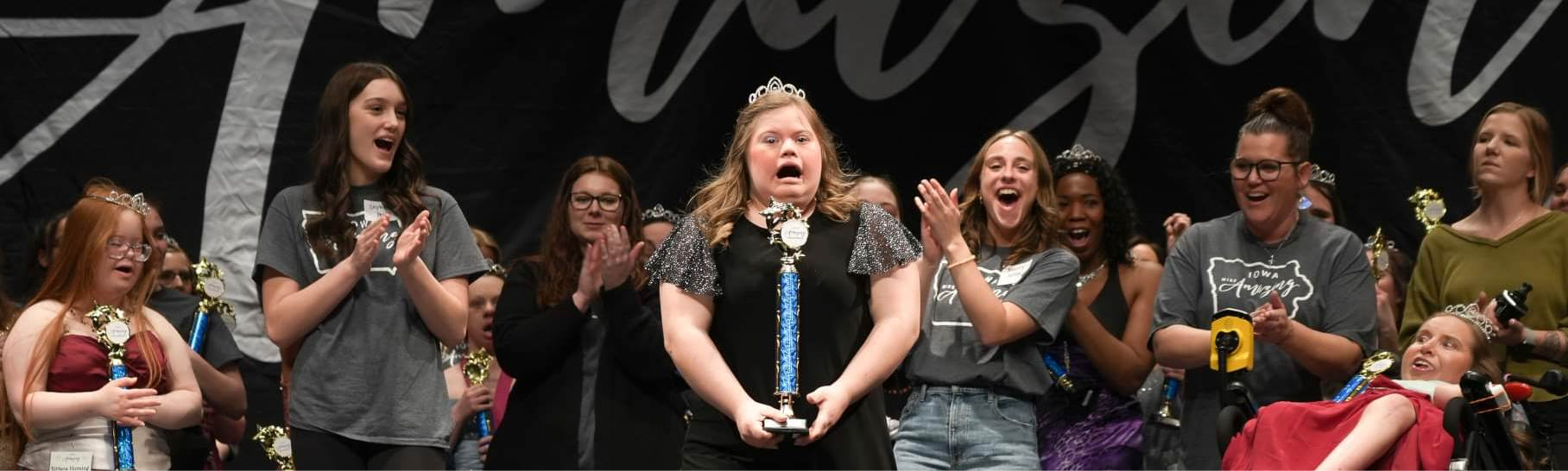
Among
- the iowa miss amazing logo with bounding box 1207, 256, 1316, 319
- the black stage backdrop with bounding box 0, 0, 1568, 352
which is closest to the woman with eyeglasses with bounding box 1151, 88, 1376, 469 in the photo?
the iowa miss amazing logo with bounding box 1207, 256, 1316, 319

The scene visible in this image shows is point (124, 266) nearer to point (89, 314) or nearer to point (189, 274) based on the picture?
point (89, 314)

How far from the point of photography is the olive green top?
17.0ft

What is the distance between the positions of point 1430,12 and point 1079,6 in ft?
4.20

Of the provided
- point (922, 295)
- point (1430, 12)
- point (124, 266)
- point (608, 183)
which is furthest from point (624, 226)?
point (1430, 12)

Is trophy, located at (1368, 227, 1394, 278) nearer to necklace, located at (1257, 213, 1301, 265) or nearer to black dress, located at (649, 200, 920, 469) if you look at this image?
necklace, located at (1257, 213, 1301, 265)

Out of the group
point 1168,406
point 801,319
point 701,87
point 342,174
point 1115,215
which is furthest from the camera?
point 701,87

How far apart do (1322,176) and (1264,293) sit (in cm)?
116

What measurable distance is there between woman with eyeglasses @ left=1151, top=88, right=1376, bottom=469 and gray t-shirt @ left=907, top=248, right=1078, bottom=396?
336mm

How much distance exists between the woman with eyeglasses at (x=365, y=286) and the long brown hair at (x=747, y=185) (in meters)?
0.89

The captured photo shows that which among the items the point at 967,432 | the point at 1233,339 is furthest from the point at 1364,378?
the point at 967,432

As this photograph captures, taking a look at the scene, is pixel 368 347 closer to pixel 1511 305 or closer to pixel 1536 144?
pixel 1511 305

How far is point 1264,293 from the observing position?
507cm

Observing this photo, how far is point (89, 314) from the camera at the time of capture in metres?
4.83

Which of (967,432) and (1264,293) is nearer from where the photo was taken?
(967,432)
